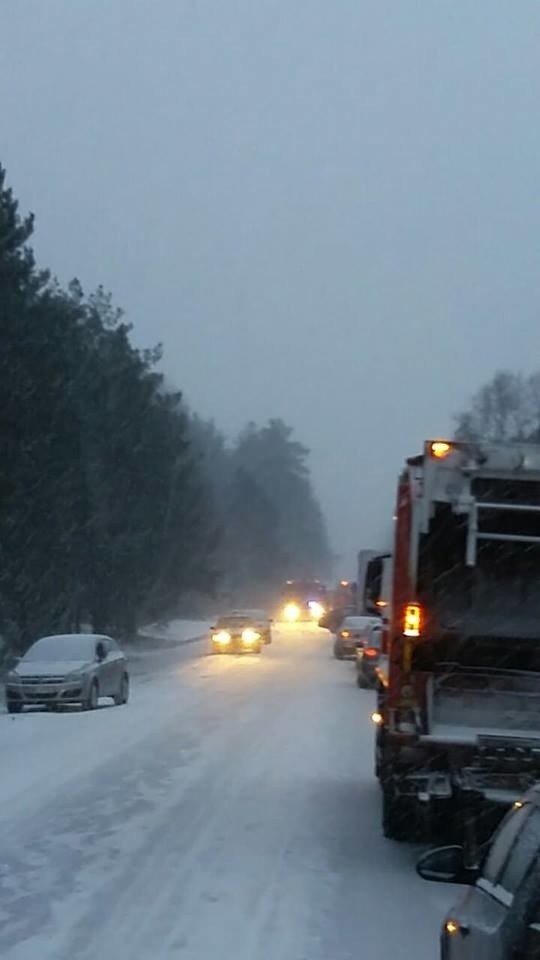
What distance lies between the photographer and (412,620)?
12.5 meters

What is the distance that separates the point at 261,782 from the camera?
56.0 feet

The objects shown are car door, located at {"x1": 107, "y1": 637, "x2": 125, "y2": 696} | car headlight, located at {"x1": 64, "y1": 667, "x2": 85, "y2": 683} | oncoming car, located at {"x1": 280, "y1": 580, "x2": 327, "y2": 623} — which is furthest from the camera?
oncoming car, located at {"x1": 280, "y1": 580, "x2": 327, "y2": 623}

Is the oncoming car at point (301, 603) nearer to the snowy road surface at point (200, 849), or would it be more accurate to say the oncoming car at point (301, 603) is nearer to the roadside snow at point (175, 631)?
the roadside snow at point (175, 631)

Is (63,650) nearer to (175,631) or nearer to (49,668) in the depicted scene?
(49,668)

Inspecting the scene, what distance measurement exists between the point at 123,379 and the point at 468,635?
43819mm

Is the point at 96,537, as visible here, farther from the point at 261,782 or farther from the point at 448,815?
the point at 448,815

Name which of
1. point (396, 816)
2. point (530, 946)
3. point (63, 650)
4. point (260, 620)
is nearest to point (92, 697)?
point (63, 650)

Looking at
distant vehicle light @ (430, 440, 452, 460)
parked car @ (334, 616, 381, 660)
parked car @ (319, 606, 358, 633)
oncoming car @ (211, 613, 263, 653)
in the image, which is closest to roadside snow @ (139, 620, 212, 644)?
parked car @ (319, 606, 358, 633)

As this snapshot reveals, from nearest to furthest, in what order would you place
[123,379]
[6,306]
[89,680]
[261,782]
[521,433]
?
[261,782], [89,680], [6,306], [123,379], [521,433]

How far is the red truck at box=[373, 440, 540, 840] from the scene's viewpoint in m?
12.1

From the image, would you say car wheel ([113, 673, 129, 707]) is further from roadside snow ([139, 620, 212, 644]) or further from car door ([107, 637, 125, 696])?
roadside snow ([139, 620, 212, 644])

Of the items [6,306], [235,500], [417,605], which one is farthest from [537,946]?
[235,500]

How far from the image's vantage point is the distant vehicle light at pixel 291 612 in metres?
123

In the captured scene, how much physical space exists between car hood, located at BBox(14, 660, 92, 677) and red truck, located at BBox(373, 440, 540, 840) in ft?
51.2
